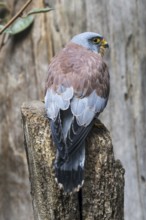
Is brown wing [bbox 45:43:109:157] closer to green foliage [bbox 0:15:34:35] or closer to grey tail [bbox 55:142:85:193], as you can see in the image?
grey tail [bbox 55:142:85:193]

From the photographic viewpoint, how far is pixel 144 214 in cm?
452

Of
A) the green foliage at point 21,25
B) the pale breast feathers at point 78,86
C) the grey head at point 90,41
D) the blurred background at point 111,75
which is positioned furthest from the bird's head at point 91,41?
the green foliage at point 21,25

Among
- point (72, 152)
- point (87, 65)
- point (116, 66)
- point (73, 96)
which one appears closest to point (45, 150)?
point (72, 152)

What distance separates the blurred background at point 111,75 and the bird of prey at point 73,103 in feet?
2.51

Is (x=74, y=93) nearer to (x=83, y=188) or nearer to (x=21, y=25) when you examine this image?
(x=83, y=188)

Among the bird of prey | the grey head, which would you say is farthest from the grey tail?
the grey head

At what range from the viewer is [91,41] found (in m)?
3.78

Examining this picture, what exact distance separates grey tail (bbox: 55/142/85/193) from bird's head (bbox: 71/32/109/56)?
3.24 ft

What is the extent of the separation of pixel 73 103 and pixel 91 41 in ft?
2.61

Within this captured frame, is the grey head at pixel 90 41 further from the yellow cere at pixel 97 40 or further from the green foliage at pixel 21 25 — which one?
the green foliage at pixel 21 25

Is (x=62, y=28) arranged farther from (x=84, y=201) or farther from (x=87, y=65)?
(x=84, y=201)

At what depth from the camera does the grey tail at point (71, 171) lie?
280cm

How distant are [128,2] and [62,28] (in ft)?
1.61

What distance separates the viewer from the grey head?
374 cm
